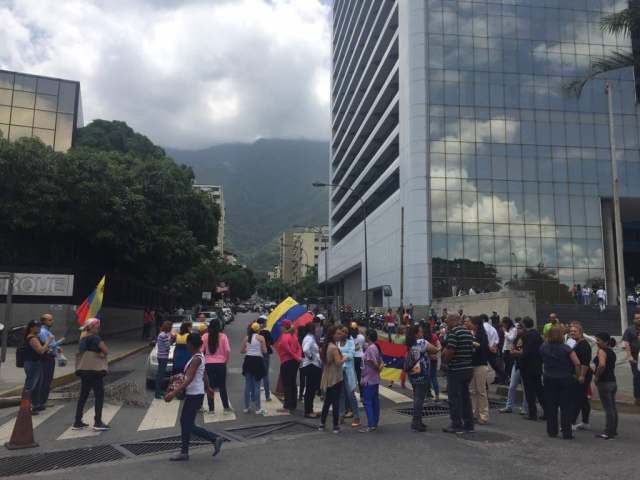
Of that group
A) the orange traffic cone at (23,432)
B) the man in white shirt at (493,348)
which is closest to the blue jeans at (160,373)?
the orange traffic cone at (23,432)

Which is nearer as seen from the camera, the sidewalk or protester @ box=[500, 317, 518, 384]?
the sidewalk

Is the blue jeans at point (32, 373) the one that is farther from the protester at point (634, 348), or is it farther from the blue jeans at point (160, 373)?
the protester at point (634, 348)

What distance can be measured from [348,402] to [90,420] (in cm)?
449

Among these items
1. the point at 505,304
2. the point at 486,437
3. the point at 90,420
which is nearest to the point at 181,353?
the point at 90,420

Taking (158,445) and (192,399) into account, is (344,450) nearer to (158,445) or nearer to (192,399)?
(192,399)

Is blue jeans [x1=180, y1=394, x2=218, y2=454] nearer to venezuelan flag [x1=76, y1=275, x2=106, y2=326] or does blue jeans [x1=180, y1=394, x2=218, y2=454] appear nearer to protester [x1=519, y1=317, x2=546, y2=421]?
protester [x1=519, y1=317, x2=546, y2=421]

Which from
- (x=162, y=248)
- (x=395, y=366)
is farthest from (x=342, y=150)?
(x=395, y=366)

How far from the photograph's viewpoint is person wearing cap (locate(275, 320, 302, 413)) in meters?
10.4

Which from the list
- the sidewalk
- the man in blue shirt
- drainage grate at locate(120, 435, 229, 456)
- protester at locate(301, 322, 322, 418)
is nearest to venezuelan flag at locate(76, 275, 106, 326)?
the sidewalk

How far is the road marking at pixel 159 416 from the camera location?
9.12 meters

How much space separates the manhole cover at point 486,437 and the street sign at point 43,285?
22314 mm

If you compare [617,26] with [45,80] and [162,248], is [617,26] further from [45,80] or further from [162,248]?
[45,80]

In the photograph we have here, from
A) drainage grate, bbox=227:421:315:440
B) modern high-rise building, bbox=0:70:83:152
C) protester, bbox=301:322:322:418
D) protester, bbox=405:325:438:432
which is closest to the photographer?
drainage grate, bbox=227:421:315:440

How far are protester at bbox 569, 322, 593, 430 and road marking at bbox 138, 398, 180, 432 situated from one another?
6445mm
